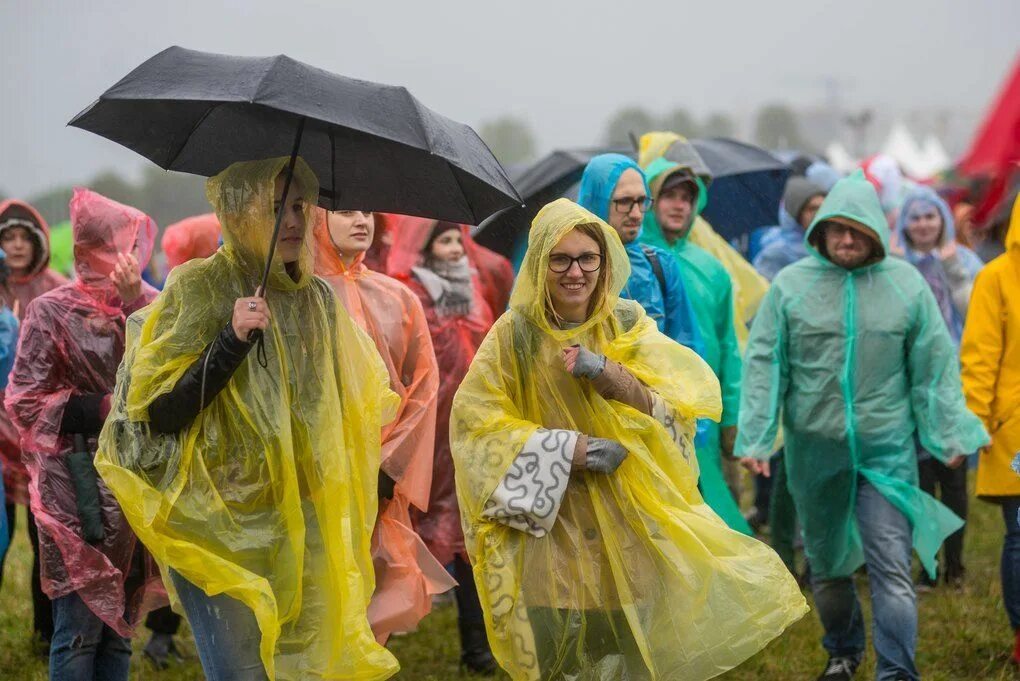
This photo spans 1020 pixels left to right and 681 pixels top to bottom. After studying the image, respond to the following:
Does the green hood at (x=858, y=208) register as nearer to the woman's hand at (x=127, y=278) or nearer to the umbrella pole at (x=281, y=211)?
the umbrella pole at (x=281, y=211)

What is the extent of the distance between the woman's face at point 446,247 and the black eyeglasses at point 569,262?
2114mm

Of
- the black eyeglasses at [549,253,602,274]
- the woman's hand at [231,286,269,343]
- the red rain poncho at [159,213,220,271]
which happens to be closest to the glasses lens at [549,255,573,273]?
the black eyeglasses at [549,253,602,274]

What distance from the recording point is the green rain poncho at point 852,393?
493 cm

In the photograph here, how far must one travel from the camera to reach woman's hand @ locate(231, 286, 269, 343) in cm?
333

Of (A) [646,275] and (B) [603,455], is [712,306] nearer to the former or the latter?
(A) [646,275]

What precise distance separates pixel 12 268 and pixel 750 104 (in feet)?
103

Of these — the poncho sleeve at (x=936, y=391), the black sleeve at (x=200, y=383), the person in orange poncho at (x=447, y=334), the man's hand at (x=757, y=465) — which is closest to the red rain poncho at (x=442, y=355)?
the person in orange poncho at (x=447, y=334)

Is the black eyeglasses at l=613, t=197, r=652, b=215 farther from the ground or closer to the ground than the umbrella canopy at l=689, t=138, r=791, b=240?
farther from the ground

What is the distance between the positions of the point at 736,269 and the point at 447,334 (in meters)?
2.17

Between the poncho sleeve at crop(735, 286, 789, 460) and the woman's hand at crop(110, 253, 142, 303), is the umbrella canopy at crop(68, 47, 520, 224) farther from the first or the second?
the poncho sleeve at crop(735, 286, 789, 460)

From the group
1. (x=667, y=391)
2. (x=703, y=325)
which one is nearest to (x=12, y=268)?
(x=703, y=325)

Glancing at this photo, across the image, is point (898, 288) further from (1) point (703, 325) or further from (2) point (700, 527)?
(2) point (700, 527)

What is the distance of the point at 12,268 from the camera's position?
642cm

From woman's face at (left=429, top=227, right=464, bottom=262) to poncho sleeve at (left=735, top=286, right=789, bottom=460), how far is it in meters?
1.50
